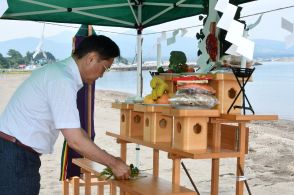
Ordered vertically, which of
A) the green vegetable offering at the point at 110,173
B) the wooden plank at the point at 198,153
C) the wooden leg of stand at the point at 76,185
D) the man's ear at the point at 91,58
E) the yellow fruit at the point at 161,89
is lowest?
the wooden leg of stand at the point at 76,185

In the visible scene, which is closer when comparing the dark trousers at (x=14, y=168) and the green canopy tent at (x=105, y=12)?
the dark trousers at (x=14, y=168)

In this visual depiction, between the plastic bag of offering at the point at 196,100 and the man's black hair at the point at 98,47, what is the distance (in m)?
0.38

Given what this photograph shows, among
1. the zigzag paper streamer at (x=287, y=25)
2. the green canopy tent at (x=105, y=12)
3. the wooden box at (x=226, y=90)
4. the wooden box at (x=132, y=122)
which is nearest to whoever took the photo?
the wooden box at (x=226, y=90)

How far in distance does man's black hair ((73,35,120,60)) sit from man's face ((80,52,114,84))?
18mm

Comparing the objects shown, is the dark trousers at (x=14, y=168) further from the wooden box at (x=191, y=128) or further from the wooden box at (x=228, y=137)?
the wooden box at (x=228, y=137)

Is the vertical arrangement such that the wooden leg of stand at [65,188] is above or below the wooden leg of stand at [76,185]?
below

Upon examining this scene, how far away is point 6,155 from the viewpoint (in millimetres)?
1968

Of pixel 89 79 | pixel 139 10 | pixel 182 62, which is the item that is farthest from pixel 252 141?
pixel 89 79

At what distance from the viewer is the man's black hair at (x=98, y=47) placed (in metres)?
1.99

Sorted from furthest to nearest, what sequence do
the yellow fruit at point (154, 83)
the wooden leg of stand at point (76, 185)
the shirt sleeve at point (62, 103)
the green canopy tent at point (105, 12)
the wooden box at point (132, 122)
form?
the green canopy tent at point (105, 12) < the wooden leg of stand at point (76, 185) < the wooden box at point (132, 122) < the yellow fruit at point (154, 83) < the shirt sleeve at point (62, 103)

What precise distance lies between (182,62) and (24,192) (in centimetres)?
115

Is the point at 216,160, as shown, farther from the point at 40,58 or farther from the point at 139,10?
the point at 40,58

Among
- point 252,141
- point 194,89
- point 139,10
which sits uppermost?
point 139,10

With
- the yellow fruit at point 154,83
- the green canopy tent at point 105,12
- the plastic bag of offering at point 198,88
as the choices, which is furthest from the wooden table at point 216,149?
the green canopy tent at point 105,12
